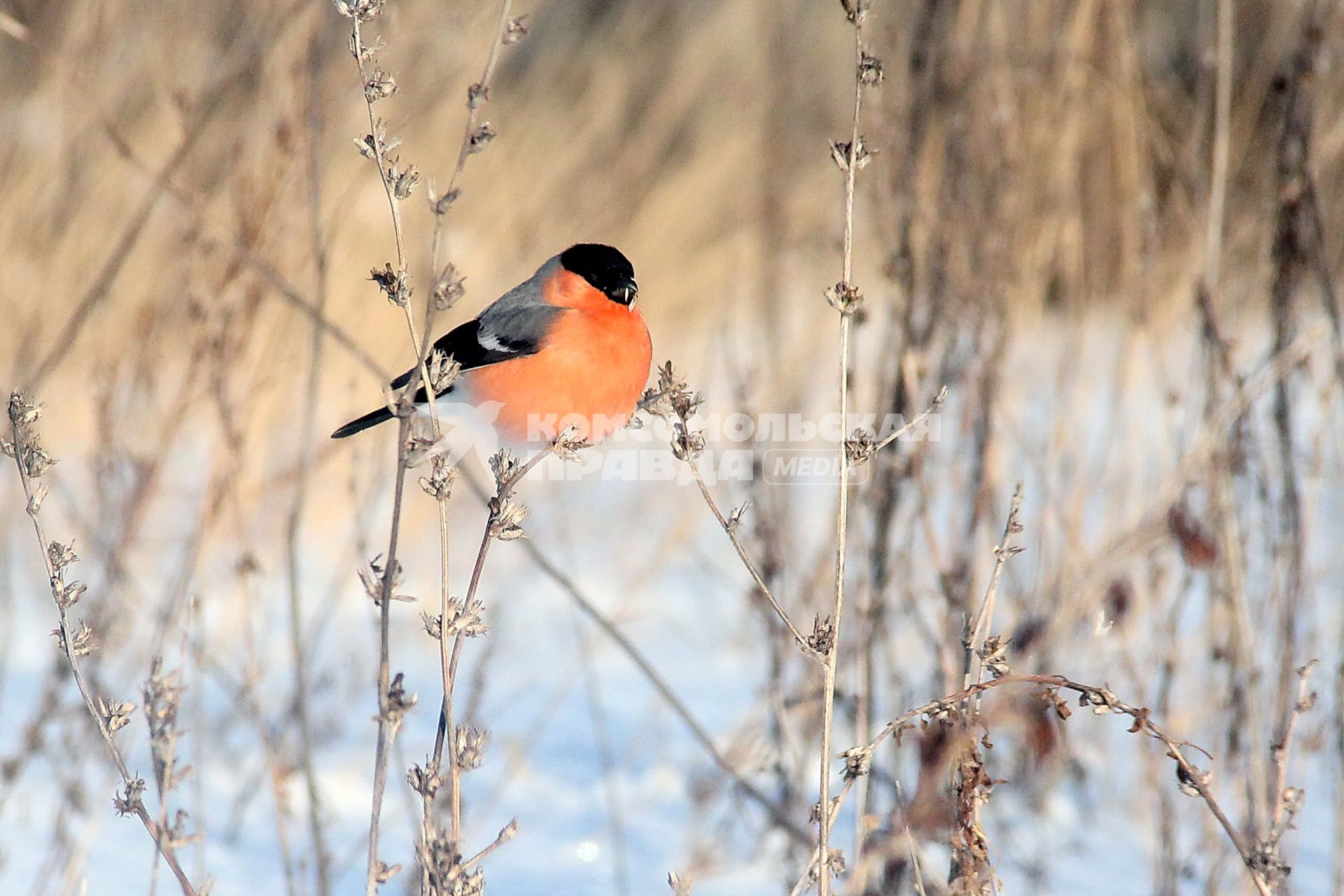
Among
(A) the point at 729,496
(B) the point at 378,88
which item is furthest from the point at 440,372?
(A) the point at 729,496

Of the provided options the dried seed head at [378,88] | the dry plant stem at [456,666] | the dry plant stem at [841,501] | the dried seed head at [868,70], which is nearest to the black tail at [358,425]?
the dry plant stem at [456,666]

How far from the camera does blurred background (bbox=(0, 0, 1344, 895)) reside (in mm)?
2354

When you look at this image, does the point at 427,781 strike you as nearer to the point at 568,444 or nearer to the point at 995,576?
the point at 568,444

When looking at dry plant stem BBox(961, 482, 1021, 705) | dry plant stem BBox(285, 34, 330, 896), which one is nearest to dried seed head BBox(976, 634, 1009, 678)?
dry plant stem BBox(961, 482, 1021, 705)

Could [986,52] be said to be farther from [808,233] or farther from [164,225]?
[164,225]

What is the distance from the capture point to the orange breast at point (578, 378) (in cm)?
172

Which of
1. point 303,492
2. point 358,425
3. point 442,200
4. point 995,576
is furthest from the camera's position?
point 303,492

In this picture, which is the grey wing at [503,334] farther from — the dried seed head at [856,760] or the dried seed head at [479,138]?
the dried seed head at [856,760]

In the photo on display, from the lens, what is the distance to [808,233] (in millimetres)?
5449

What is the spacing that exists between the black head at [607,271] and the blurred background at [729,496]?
442mm

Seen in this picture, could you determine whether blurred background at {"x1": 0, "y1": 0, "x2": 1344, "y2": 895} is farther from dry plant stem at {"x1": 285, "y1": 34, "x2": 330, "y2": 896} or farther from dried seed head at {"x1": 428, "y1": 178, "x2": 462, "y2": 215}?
dried seed head at {"x1": 428, "y1": 178, "x2": 462, "y2": 215}

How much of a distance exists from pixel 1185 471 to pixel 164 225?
4.49 metres

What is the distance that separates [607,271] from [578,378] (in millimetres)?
214

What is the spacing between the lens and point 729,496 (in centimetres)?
354
